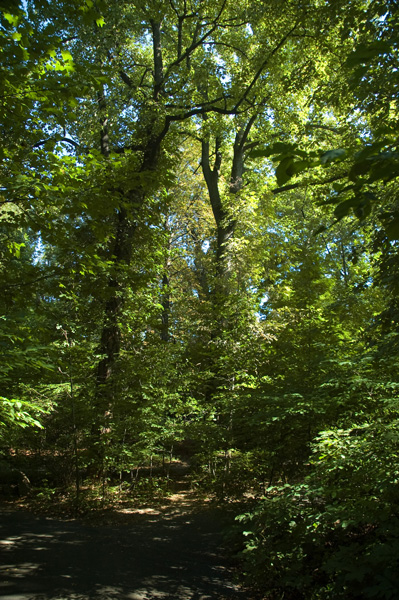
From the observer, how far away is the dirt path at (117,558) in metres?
4.10

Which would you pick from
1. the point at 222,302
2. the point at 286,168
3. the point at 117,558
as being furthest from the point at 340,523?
the point at 222,302

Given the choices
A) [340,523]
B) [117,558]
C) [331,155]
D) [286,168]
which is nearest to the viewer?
[331,155]

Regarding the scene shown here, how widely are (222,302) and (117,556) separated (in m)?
5.35

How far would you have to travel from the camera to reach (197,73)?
10.8m

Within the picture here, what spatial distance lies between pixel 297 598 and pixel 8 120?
5.30 metres

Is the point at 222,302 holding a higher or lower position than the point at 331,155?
higher

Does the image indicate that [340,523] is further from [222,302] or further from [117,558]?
[222,302]

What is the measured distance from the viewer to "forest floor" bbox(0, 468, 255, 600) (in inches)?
162

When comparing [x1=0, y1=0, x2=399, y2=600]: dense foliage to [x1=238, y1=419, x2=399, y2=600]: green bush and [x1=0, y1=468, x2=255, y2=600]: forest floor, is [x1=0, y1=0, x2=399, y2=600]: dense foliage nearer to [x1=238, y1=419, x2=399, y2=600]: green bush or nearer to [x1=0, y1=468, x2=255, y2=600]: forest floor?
[x1=238, y1=419, x2=399, y2=600]: green bush

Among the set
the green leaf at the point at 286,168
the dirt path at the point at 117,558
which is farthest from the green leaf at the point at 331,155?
the dirt path at the point at 117,558

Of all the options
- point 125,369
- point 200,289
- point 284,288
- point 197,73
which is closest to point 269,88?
point 197,73

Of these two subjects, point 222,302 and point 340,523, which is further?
point 222,302

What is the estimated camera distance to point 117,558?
5.12m

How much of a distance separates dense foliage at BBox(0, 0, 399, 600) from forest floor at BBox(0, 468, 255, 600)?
0.64 meters
